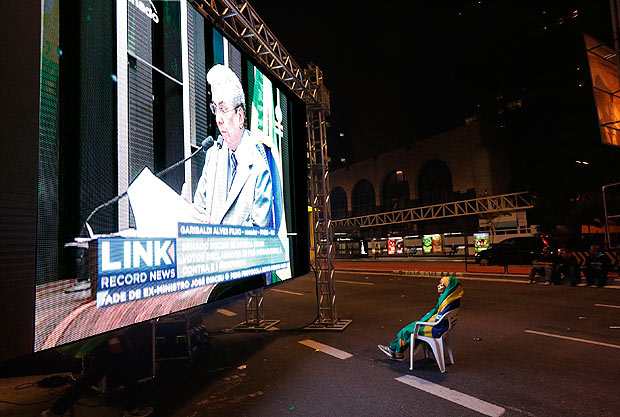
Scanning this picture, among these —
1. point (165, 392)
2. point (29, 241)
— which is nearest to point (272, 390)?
point (165, 392)

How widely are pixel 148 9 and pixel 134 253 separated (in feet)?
8.83

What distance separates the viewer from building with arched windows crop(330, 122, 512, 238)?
29859 millimetres

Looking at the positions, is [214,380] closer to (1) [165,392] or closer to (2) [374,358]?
(1) [165,392]

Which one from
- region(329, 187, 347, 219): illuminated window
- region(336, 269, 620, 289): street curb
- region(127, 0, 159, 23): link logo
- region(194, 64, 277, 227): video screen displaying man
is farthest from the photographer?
region(329, 187, 347, 219): illuminated window

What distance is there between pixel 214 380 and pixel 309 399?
161cm

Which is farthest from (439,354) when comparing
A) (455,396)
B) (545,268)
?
(545,268)

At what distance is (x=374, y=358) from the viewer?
19.1 feet

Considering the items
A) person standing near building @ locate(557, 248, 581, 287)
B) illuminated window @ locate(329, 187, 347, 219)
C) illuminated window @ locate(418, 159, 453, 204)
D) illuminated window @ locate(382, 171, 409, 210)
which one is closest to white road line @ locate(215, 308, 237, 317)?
person standing near building @ locate(557, 248, 581, 287)

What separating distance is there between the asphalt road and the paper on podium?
2225 millimetres

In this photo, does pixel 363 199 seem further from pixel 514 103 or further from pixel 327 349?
pixel 327 349

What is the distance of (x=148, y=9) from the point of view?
13.0 ft

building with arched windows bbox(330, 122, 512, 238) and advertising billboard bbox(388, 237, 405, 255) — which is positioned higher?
building with arched windows bbox(330, 122, 512, 238)

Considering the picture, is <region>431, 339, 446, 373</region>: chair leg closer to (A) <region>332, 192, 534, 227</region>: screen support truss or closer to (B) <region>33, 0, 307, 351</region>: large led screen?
(B) <region>33, 0, 307, 351</region>: large led screen

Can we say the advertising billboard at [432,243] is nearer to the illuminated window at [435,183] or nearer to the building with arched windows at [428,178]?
the building with arched windows at [428,178]
